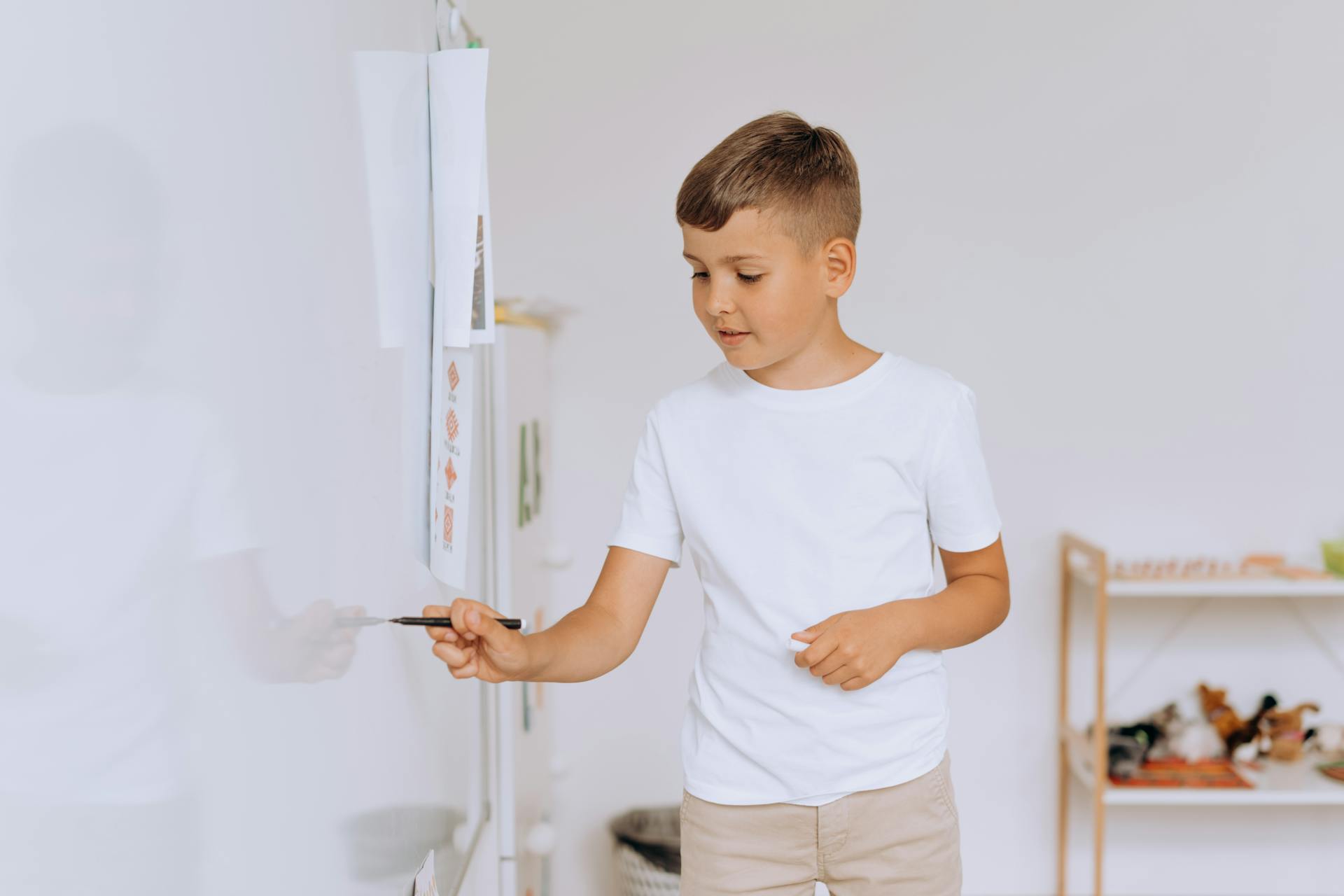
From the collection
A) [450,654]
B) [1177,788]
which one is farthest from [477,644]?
[1177,788]

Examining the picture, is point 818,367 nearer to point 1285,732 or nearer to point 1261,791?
point 1261,791

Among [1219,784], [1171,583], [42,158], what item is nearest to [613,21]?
[1171,583]

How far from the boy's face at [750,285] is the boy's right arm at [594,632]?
206 millimetres

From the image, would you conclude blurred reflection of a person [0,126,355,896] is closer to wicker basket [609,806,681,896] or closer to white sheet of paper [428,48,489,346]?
white sheet of paper [428,48,489,346]

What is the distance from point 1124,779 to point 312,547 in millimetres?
1689

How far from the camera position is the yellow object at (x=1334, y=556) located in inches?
76.4

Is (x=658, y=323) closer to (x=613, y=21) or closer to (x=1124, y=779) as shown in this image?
(x=613, y=21)

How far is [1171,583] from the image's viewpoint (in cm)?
188

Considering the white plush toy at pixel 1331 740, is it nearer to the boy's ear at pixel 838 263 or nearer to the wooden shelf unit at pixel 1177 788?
the wooden shelf unit at pixel 1177 788

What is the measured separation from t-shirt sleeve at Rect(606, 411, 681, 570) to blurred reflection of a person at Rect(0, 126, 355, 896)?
1.85 feet

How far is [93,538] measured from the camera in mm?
373

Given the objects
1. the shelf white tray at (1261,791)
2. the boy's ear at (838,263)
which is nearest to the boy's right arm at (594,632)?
the boy's ear at (838,263)

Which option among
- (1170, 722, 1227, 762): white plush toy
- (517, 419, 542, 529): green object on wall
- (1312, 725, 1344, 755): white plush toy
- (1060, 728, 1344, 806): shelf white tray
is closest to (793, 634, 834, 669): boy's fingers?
(517, 419, 542, 529): green object on wall

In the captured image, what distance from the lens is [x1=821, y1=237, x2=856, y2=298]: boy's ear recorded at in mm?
983
